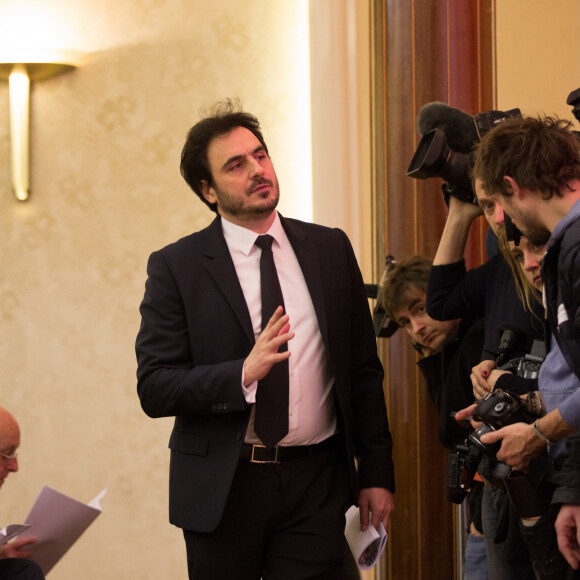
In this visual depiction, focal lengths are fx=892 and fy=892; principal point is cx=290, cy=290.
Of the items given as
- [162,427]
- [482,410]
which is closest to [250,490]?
[482,410]

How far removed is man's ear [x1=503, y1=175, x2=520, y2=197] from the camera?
1912 millimetres

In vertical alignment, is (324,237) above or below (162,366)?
above

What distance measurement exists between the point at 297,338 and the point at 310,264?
20 cm

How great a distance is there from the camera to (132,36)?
3709 mm

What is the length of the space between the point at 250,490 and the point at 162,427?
64.9 inches

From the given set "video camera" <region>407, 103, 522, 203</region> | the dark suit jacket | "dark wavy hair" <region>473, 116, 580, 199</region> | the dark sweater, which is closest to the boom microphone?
"video camera" <region>407, 103, 522, 203</region>

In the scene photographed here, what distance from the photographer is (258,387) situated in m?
2.13

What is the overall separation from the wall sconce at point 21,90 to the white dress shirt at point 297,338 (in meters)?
1.62

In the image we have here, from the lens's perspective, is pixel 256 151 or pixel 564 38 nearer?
pixel 256 151

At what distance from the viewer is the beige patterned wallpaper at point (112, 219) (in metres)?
3.68

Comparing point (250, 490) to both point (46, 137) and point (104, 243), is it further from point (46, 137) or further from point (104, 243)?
point (46, 137)

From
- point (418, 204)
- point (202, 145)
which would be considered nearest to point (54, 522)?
point (202, 145)

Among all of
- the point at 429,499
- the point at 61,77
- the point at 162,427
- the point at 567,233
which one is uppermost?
the point at 61,77

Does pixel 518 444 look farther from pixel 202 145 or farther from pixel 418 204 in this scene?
pixel 418 204
